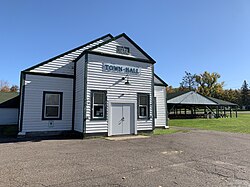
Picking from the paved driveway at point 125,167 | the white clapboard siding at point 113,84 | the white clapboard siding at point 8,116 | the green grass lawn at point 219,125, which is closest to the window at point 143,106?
the white clapboard siding at point 113,84

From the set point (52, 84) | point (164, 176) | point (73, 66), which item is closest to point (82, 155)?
point (164, 176)

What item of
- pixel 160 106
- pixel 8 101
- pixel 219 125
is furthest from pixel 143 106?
pixel 8 101

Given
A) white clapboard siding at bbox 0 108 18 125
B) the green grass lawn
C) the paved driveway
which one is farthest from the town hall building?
white clapboard siding at bbox 0 108 18 125

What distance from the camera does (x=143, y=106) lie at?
13625 millimetres

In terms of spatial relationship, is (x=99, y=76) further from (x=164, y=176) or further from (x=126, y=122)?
(x=164, y=176)

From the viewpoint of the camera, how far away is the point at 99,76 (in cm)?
1212

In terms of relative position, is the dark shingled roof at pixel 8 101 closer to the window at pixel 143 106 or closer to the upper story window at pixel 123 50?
the upper story window at pixel 123 50

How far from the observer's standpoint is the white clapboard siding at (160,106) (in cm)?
1742

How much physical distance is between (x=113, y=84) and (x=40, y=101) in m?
5.05

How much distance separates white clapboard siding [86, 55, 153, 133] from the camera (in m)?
11.8

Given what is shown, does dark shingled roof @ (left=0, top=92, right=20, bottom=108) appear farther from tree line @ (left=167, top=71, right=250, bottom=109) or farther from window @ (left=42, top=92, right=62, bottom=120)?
tree line @ (left=167, top=71, right=250, bottom=109)

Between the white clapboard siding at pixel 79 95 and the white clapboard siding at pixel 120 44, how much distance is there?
4.91 ft

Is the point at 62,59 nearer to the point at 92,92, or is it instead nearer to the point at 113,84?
the point at 92,92

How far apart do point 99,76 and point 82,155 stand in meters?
5.95
